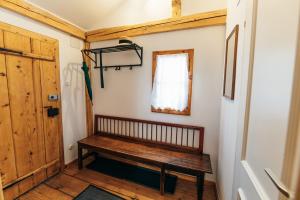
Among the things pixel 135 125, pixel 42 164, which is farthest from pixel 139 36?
pixel 42 164

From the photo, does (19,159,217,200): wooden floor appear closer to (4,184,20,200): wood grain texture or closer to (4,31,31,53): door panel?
(4,184,20,200): wood grain texture

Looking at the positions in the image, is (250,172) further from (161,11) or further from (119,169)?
(161,11)

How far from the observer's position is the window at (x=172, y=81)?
2092mm

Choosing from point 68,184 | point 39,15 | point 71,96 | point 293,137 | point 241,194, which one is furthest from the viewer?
point 71,96

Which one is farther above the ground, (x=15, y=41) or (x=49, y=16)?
(x=49, y=16)

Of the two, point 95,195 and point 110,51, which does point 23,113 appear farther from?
point 110,51

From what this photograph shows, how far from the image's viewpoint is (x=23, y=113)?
183 centimetres

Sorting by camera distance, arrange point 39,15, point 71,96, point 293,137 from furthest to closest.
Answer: point 71,96
point 39,15
point 293,137

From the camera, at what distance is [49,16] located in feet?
6.72

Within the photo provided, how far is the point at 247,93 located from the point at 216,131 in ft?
4.46

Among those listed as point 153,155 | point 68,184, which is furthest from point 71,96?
point 153,155

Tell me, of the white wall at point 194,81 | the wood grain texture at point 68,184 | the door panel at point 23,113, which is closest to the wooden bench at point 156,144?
the white wall at point 194,81

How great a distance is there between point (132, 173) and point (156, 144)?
59 centimetres

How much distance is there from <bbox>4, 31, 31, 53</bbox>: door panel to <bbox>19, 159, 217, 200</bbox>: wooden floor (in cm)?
180
